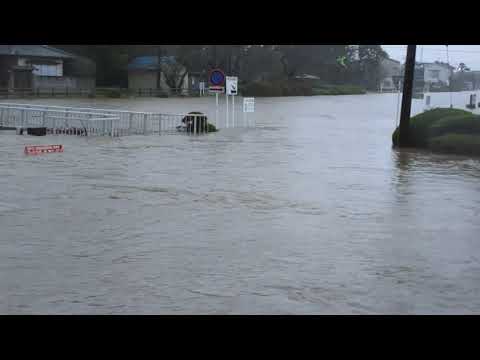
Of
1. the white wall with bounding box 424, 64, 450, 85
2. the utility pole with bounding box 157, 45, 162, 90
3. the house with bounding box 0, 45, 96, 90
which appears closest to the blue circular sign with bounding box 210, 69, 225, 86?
the white wall with bounding box 424, 64, 450, 85

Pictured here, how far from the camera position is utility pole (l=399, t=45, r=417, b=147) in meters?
22.9

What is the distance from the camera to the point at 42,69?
166ft

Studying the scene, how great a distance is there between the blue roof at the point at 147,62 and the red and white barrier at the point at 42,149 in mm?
39067

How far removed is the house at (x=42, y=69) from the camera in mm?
47875

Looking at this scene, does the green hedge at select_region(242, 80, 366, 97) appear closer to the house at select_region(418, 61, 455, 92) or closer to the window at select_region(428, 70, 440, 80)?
the house at select_region(418, 61, 455, 92)

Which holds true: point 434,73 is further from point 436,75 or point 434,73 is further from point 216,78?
point 216,78

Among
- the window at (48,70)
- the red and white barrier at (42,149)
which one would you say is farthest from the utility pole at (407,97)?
the window at (48,70)

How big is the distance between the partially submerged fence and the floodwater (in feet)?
15.2

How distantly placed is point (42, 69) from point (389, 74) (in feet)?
188

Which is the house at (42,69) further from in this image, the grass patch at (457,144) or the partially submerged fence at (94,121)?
the grass patch at (457,144)
